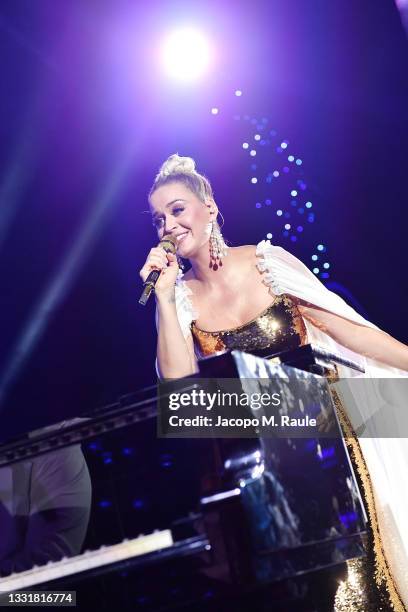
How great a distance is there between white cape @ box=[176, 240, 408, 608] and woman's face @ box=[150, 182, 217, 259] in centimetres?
25

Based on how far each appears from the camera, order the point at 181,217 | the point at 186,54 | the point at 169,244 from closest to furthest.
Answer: the point at 169,244, the point at 181,217, the point at 186,54

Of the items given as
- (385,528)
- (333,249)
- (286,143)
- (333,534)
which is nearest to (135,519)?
(333,534)

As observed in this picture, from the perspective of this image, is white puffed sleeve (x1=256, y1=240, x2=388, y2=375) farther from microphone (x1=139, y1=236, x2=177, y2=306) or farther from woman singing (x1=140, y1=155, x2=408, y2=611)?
microphone (x1=139, y1=236, x2=177, y2=306)

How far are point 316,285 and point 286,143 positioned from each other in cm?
195

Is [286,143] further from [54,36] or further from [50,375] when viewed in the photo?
[50,375]

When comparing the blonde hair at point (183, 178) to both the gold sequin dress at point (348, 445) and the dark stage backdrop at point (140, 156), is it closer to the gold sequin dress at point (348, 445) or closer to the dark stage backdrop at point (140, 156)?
the gold sequin dress at point (348, 445)

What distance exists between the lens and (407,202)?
4305 millimetres

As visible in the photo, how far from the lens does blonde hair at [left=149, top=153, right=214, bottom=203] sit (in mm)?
3152

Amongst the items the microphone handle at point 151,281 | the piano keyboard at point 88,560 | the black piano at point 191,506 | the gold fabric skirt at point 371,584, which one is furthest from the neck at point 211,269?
the piano keyboard at point 88,560

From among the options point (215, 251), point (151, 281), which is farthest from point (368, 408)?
point (215, 251)

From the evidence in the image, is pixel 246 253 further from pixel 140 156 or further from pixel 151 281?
pixel 140 156

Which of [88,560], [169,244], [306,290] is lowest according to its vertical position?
[88,560]

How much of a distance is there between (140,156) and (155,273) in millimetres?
2216

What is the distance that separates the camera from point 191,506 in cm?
165
